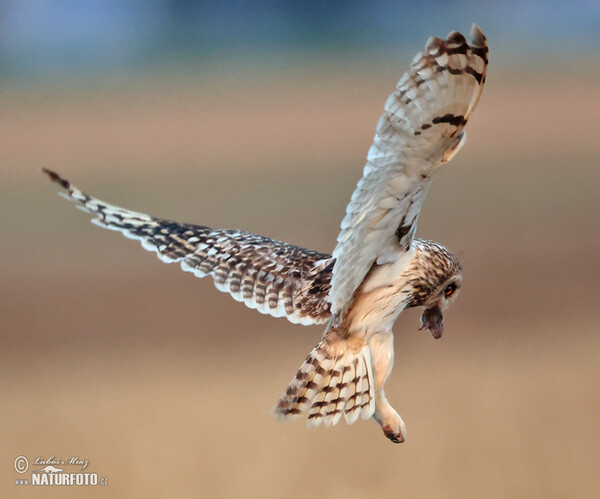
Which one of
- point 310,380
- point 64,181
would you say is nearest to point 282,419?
point 310,380

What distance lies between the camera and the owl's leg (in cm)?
108

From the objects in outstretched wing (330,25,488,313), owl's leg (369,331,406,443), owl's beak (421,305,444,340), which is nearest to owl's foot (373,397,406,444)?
owl's leg (369,331,406,443)

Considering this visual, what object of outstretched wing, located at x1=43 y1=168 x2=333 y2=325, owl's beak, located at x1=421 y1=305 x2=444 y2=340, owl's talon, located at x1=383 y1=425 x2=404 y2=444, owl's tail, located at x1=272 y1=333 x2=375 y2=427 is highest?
outstretched wing, located at x1=43 y1=168 x2=333 y2=325

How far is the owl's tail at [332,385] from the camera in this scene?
1.06 m

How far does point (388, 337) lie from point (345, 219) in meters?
0.28

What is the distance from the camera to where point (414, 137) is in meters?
0.81

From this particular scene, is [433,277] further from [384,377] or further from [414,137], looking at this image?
[414,137]

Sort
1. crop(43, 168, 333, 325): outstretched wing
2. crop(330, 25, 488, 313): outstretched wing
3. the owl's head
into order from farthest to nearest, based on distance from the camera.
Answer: crop(43, 168, 333, 325): outstretched wing
the owl's head
crop(330, 25, 488, 313): outstretched wing

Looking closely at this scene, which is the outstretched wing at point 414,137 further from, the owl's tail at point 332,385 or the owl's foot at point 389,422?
the owl's foot at point 389,422

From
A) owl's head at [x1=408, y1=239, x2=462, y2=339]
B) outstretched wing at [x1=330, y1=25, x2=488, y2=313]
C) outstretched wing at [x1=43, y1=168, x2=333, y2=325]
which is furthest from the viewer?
outstretched wing at [x1=43, y1=168, x2=333, y2=325]

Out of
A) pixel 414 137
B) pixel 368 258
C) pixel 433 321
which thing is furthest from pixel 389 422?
pixel 414 137

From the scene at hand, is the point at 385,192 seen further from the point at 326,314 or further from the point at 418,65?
the point at 326,314

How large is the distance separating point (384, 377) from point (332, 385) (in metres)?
0.08

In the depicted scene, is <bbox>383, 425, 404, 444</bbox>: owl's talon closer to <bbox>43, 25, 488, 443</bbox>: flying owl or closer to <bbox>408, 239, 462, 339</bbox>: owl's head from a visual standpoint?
<bbox>43, 25, 488, 443</bbox>: flying owl
